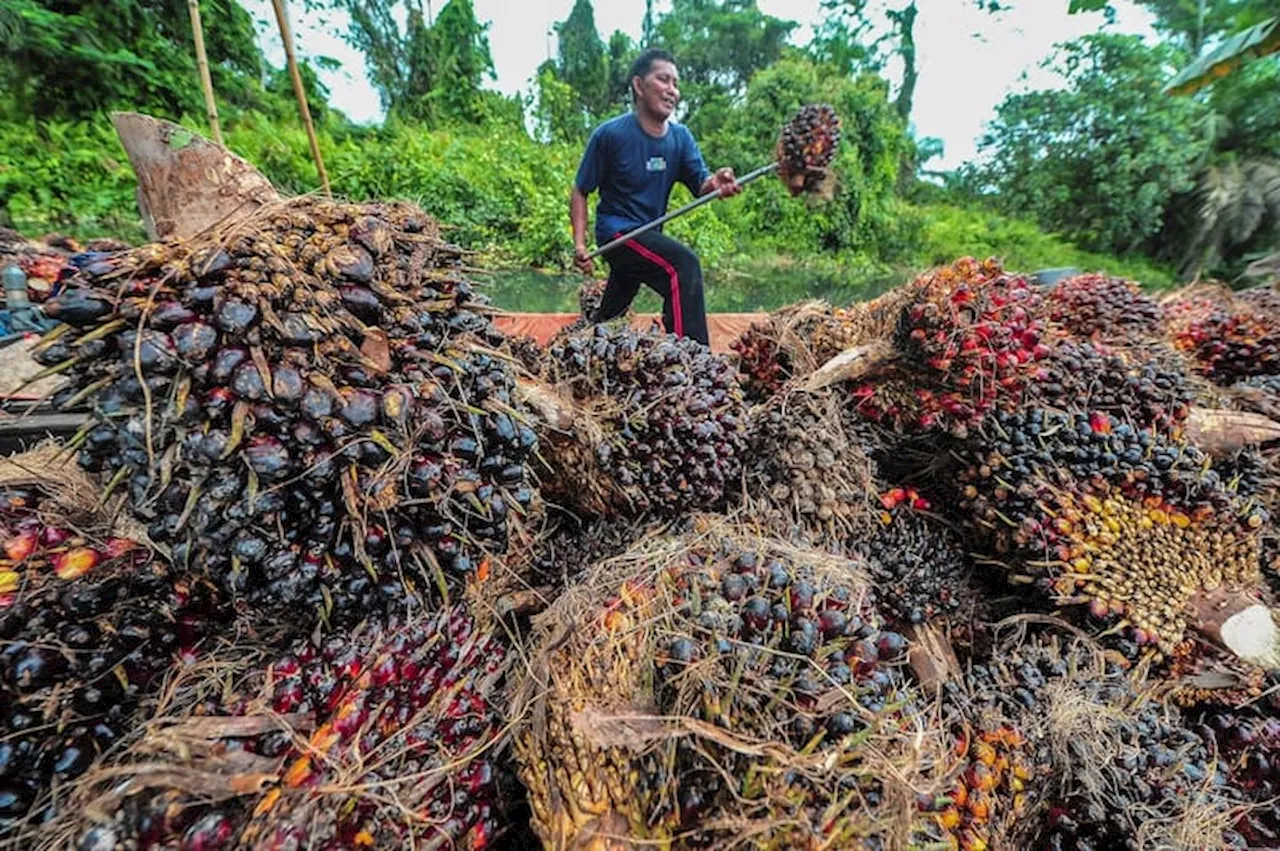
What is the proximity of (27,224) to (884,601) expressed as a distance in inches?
277

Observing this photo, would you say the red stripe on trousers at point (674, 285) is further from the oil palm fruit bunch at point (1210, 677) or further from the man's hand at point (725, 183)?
the oil palm fruit bunch at point (1210, 677)

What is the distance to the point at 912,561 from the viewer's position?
1280 millimetres

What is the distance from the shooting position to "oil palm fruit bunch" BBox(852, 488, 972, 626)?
1223 millimetres

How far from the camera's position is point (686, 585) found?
84 centimetres

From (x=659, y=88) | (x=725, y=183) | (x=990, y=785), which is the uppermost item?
(x=659, y=88)

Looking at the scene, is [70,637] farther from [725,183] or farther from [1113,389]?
[725,183]

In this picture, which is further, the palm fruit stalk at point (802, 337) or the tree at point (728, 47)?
the tree at point (728, 47)

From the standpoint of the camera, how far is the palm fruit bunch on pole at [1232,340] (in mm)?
1864

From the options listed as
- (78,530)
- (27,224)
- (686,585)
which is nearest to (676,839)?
(686,585)

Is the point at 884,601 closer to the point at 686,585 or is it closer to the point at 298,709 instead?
the point at 686,585

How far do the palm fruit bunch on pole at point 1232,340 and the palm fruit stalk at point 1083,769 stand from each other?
139 cm

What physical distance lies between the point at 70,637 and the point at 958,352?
1570mm

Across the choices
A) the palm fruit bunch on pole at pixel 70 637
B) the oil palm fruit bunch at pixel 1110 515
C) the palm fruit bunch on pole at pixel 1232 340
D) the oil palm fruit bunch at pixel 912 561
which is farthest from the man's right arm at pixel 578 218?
the palm fruit bunch on pole at pixel 70 637

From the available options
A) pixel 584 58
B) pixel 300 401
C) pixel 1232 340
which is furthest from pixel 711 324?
pixel 584 58
